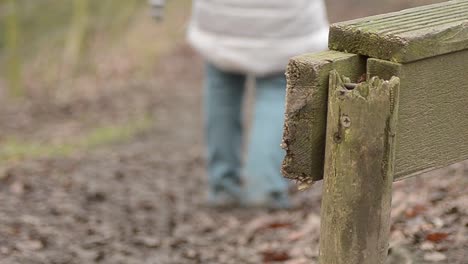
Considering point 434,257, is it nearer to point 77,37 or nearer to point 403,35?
point 403,35

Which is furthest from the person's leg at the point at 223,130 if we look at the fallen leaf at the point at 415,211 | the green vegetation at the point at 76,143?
the green vegetation at the point at 76,143

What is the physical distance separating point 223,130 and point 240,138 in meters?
0.17

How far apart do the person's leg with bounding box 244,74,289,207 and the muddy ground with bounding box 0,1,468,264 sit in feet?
0.42

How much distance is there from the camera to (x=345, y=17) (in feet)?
41.7

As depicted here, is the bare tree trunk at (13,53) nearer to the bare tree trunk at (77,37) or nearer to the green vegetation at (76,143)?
the bare tree trunk at (77,37)

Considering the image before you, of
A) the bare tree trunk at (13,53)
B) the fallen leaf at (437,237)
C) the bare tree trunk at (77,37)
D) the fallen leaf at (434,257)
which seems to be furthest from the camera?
the bare tree trunk at (77,37)

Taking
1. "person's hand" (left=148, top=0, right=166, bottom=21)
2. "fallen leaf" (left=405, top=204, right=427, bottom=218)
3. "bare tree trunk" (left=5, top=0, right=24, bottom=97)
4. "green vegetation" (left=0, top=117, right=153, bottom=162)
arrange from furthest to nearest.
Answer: "bare tree trunk" (left=5, top=0, right=24, bottom=97) < "green vegetation" (left=0, top=117, right=153, bottom=162) < "person's hand" (left=148, top=0, right=166, bottom=21) < "fallen leaf" (left=405, top=204, right=427, bottom=218)

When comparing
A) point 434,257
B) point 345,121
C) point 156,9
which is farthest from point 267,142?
point 345,121

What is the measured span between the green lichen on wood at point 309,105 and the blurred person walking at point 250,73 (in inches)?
92.6

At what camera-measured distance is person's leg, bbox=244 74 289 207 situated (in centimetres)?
462

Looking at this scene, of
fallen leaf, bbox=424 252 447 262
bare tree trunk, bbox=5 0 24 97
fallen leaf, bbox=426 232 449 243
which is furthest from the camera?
bare tree trunk, bbox=5 0 24 97

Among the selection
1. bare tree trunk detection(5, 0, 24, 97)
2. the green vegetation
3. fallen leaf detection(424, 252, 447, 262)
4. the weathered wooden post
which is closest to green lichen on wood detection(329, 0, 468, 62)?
the weathered wooden post

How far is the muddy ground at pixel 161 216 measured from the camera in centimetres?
350

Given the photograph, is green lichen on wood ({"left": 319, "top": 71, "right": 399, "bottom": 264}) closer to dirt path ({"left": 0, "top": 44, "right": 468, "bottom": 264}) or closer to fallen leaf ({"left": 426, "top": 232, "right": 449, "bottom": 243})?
dirt path ({"left": 0, "top": 44, "right": 468, "bottom": 264})
